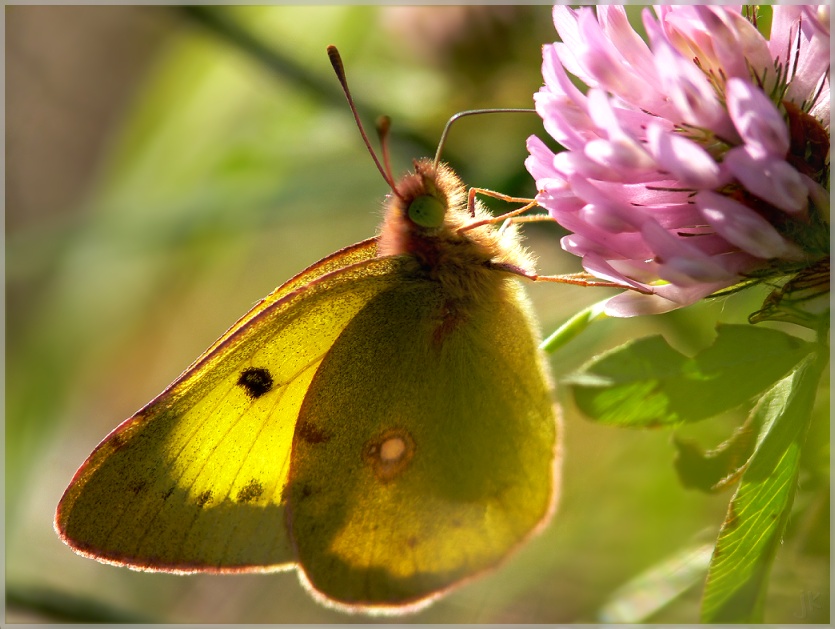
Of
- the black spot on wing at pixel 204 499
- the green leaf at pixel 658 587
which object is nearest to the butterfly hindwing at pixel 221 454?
the black spot on wing at pixel 204 499

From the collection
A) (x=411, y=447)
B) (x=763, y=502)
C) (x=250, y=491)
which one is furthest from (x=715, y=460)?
(x=250, y=491)

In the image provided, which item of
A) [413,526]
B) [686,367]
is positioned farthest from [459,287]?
[686,367]

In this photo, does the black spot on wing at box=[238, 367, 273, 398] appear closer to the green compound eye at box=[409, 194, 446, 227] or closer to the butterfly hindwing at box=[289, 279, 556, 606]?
the butterfly hindwing at box=[289, 279, 556, 606]

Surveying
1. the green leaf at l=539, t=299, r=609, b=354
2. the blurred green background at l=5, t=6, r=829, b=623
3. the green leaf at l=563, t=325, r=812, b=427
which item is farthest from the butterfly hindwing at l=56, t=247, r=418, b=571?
the green leaf at l=563, t=325, r=812, b=427

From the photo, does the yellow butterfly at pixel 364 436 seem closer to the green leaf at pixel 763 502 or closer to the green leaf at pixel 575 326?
the green leaf at pixel 575 326

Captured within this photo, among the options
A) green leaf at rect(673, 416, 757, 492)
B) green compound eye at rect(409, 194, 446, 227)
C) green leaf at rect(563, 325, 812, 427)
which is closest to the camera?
green leaf at rect(563, 325, 812, 427)

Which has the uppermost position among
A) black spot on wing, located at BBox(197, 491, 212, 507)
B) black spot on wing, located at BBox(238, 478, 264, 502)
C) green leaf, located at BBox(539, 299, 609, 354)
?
green leaf, located at BBox(539, 299, 609, 354)

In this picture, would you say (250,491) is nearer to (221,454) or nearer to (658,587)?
(221,454)
